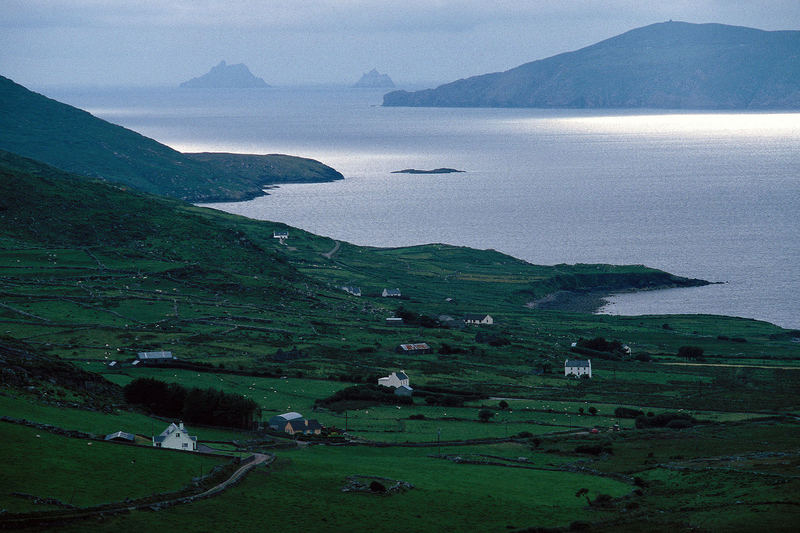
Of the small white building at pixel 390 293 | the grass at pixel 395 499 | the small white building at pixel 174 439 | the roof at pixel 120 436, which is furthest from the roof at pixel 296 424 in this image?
the small white building at pixel 390 293

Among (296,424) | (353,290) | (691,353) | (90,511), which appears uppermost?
(353,290)

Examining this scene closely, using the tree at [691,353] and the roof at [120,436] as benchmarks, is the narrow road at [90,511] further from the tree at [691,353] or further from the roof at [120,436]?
the tree at [691,353]

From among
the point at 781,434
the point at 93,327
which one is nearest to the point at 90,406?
the point at 93,327

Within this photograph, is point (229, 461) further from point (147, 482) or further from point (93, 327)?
point (93, 327)

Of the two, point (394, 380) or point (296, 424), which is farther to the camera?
point (394, 380)

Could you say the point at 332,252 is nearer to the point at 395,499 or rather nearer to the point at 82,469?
the point at 395,499

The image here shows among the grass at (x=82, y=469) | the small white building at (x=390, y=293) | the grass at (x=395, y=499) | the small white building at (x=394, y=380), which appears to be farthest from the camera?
the small white building at (x=390, y=293)

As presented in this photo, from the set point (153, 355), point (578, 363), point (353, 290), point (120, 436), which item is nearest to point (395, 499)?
point (120, 436)
